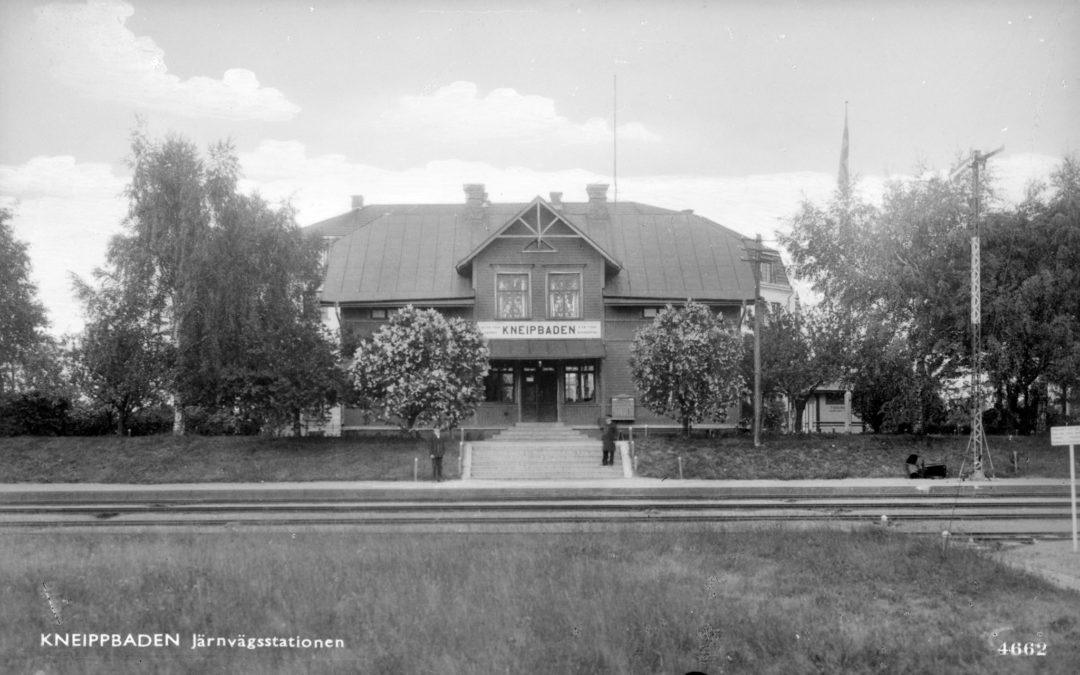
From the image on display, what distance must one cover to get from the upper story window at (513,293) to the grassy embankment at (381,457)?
25.5ft

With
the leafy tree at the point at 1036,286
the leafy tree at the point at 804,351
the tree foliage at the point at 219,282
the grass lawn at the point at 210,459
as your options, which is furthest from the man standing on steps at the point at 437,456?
the leafy tree at the point at 1036,286

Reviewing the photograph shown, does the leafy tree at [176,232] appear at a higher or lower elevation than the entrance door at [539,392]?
higher

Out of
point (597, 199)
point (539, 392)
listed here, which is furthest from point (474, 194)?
point (539, 392)

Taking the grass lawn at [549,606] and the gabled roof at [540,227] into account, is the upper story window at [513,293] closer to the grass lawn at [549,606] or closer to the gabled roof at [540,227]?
the gabled roof at [540,227]

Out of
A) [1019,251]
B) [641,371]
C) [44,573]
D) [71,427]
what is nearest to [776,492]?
[641,371]

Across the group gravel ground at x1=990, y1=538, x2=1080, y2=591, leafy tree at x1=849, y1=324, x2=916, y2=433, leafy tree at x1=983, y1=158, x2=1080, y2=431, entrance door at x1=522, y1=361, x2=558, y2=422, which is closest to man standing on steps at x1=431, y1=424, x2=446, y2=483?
entrance door at x1=522, y1=361, x2=558, y2=422

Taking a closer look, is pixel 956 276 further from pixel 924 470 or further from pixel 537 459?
pixel 537 459

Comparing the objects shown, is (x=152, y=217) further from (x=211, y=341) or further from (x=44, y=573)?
(x=44, y=573)

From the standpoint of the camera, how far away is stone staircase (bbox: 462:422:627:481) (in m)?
25.8

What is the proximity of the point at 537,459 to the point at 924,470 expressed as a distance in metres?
11.1

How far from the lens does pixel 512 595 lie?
988 centimetres

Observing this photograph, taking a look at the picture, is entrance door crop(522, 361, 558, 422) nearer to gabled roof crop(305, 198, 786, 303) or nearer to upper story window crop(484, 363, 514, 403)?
upper story window crop(484, 363, 514, 403)

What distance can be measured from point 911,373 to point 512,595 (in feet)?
75.6

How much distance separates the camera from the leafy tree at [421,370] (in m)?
27.7
